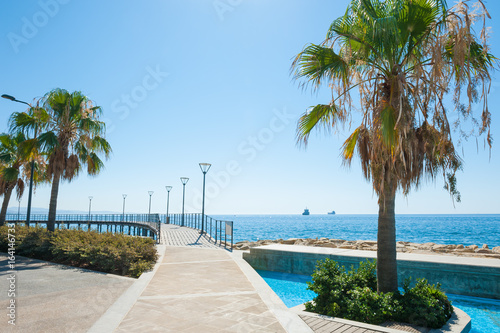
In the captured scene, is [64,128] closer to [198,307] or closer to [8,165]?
[8,165]

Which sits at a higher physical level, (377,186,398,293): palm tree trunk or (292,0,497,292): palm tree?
(292,0,497,292): palm tree

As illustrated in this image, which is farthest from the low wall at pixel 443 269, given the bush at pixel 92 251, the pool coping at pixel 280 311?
the bush at pixel 92 251

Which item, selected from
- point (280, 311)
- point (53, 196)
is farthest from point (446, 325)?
point (53, 196)

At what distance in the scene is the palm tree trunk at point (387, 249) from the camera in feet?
19.2

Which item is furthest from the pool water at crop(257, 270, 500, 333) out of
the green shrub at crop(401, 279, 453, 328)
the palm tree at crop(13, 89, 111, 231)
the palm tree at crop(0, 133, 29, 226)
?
the palm tree at crop(0, 133, 29, 226)

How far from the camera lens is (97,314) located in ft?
16.5

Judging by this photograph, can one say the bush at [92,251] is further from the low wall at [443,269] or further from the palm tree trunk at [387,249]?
the palm tree trunk at [387,249]

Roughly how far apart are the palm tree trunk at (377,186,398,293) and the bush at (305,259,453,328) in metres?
0.27

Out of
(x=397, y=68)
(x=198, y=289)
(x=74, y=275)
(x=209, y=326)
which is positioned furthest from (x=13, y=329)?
(x=397, y=68)

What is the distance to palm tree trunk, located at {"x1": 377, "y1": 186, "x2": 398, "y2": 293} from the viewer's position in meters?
5.86

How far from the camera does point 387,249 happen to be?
5930 millimetres

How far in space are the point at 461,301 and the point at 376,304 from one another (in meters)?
3.59

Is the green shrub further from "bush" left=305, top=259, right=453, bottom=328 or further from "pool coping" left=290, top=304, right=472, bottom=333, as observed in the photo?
"pool coping" left=290, top=304, right=472, bottom=333

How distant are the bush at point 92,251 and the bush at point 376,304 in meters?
5.07
